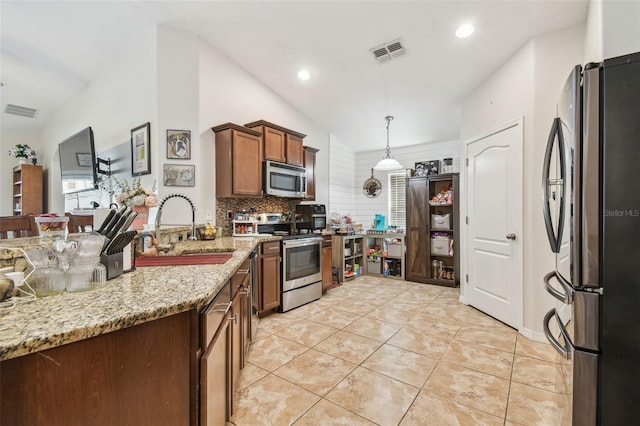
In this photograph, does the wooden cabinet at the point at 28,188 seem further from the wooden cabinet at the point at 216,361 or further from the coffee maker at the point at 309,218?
the wooden cabinet at the point at 216,361

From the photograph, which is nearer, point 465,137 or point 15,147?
point 465,137

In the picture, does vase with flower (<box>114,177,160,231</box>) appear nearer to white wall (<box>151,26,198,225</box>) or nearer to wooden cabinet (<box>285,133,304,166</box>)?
white wall (<box>151,26,198,225</box>)

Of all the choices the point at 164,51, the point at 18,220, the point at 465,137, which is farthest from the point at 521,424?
the point at 164,51

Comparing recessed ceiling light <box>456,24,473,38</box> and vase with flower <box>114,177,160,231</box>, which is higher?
recessed ceiling light <box>456,24,473,38</box>

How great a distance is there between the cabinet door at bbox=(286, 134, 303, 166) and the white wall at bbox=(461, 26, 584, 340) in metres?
2.58

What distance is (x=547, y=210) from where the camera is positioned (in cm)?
138

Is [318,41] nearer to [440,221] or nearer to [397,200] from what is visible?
[440,221]

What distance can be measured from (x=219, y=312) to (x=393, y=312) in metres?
2.58

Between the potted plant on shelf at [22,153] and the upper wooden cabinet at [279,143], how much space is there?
502 cm

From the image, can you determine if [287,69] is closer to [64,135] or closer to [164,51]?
[164,51]

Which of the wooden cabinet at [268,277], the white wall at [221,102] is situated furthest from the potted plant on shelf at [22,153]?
the wooden cabinet at [268,277]

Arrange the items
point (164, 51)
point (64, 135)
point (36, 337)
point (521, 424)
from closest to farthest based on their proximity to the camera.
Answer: point (36, 337) < point (521, 424) < point (164, 51) < point (64, 135)

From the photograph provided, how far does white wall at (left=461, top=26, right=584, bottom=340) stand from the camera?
98.6 inches

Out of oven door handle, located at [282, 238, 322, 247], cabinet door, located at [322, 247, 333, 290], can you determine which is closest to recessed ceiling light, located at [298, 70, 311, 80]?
oven door handle, located at [282, 238, 322, 247]
